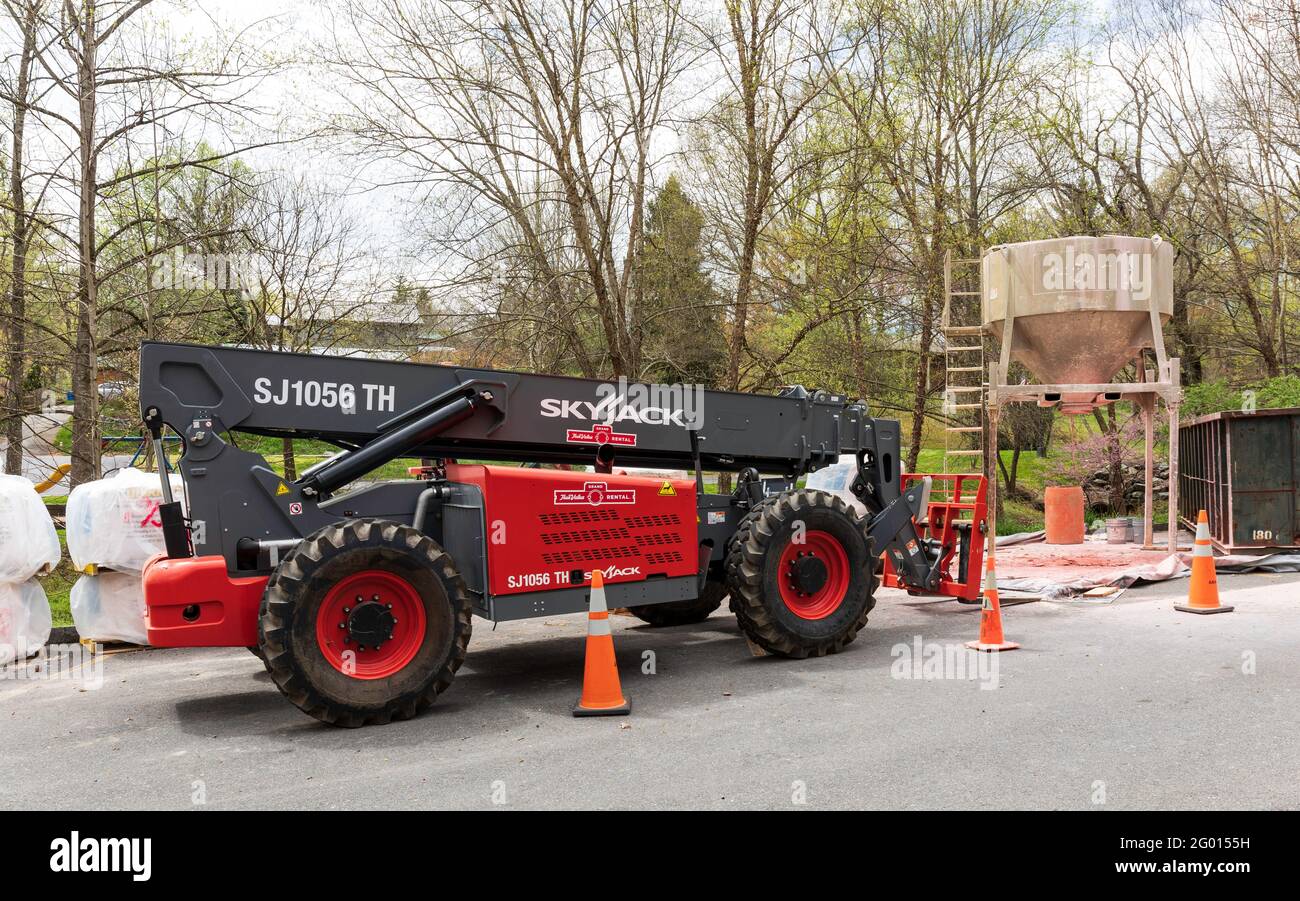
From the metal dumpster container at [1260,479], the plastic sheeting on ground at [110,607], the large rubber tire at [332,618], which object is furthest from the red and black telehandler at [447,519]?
the metal dumpster container at [1260,479]

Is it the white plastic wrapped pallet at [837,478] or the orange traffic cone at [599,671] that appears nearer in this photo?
the orange traffic cone at [599,671]

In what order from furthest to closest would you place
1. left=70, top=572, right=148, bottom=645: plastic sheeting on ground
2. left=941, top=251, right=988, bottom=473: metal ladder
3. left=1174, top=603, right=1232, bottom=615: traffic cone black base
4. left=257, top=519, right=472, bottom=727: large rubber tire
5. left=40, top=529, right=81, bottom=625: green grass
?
left=941, top=251, right=988, bottom=473: metal ladder
left=40, top=529, right=81, bottom=625: green grass
left=1174, top=603, right=1232, bottom=615: traffic cone black base
left=70, top=572, right=148, bottom=645: plastic sheeting on ground
left=257, top=519, right=472, bottom=727: large rubber tire

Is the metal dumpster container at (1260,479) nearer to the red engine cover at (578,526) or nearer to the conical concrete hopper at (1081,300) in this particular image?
the conical concrete hopper at (1081,300)

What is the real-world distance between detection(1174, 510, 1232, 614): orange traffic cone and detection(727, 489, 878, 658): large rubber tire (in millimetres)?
3612

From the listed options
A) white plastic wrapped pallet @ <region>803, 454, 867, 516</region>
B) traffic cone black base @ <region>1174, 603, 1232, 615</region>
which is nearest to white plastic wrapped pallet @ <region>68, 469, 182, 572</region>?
white plastic wrapped pallet @ <region>803, 454, 867, 516</region>

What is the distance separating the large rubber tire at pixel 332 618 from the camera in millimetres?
5816

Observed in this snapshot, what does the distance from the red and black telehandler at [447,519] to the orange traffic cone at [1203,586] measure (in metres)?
3.29

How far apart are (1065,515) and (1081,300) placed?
451 centimetres

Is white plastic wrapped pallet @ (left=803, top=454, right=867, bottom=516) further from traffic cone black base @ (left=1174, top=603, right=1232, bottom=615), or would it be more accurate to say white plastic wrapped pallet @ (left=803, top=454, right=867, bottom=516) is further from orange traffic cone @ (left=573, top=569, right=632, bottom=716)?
orange traffic cone @ (left=573, top=569, right=632, bottom=716)

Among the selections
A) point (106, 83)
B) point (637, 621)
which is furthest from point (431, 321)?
point (637, 621)

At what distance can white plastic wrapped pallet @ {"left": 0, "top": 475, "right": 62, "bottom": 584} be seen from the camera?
8.39 meters

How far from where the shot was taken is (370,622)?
6.12 metres
